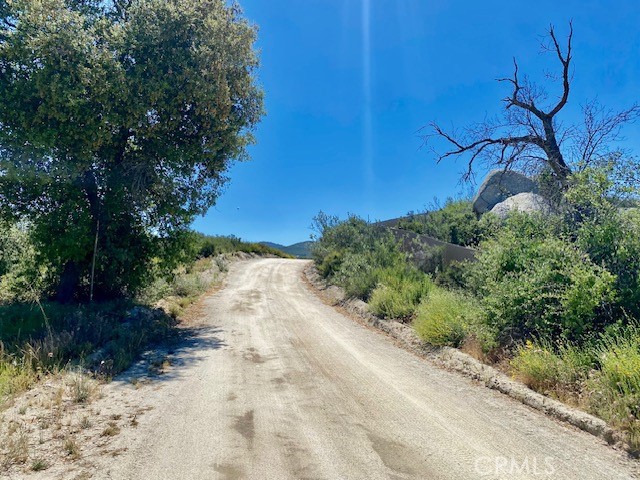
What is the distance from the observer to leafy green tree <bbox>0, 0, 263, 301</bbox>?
336 inches

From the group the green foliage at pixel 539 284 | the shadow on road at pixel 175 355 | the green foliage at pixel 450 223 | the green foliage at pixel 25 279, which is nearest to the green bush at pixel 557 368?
the green foliage at pixel 539 284

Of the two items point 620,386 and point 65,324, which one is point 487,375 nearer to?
point 620,386

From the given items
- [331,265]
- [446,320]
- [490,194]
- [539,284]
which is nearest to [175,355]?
[446,320]

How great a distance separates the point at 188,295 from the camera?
14.8 m

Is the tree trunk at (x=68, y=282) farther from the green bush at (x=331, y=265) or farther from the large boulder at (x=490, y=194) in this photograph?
the large boulder at (x=490, y=194)

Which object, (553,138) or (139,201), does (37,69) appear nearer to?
(139,201)

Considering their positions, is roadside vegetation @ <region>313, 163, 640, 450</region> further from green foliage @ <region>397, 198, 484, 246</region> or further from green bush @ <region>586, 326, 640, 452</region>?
green foliage @ <region>397, 198, 484, 246</region>

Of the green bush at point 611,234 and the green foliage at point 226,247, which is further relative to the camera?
the green foliage at point 226,247

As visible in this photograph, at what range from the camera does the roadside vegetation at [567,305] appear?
16.5 feet

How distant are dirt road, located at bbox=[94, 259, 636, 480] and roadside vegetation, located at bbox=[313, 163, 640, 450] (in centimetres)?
69

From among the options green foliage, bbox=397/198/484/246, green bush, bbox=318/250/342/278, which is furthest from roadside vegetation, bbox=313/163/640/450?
green bush, bbox=318/250/342/278

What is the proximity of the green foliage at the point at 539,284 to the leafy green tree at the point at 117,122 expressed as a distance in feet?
25.1

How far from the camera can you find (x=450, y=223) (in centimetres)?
2028

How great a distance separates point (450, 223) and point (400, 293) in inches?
388
